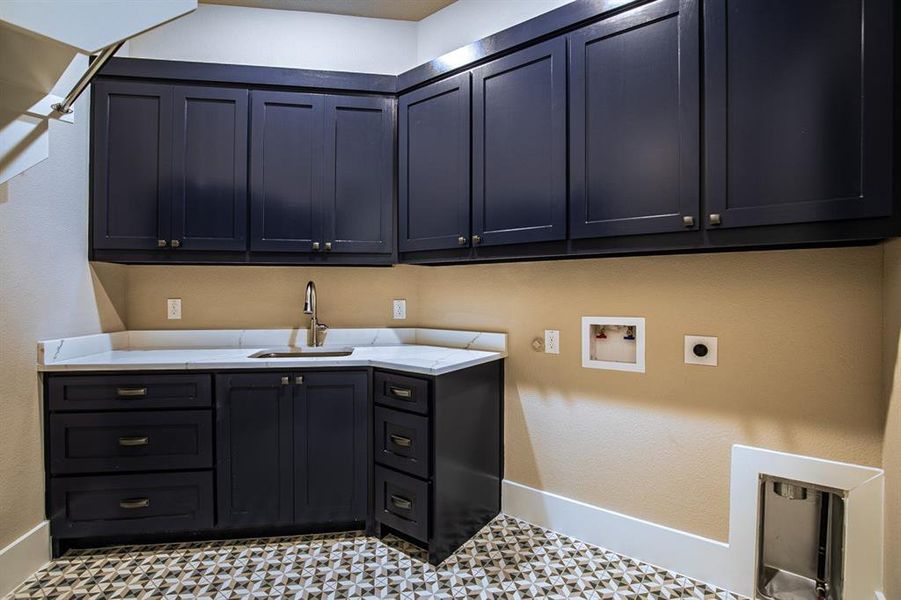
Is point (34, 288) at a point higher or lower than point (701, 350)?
higher

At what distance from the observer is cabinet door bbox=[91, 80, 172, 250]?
7.00 ft

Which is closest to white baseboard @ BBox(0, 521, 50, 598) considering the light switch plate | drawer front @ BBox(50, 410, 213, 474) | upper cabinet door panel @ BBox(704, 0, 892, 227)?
drawer front @ BBox(50, 410, 213, 474)

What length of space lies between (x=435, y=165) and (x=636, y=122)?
3.18 feet

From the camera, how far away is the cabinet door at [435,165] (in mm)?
2057

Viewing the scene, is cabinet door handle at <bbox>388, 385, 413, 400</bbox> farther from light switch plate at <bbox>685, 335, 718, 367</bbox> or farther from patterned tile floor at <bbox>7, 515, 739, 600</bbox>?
light switch plate at <bbox>685, 335, 718, 367</bbox>

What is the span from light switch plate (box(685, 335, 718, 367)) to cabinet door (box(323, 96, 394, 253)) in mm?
1542

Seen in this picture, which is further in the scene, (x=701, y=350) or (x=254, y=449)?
(x=254, y=449)

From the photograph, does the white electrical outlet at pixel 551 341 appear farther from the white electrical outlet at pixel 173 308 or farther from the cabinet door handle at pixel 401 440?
the white electrical outlet at pixel 173 308

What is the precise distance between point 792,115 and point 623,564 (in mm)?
1852

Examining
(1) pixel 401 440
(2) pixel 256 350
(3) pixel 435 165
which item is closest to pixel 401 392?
(1) pixel 401 440

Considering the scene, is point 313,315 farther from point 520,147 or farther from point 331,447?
point 520,147

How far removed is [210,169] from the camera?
2186 millimetres

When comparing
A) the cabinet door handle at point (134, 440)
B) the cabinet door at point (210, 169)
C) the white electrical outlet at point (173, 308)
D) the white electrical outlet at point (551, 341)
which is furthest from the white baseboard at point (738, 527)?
the white electrical outlet at point (173, 308)

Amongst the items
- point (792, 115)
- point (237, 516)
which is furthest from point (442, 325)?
point (792, 115)
